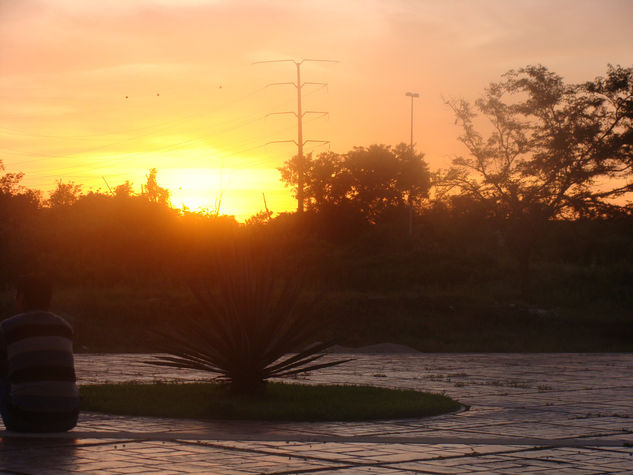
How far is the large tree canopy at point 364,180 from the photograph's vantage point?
74750 millimetres

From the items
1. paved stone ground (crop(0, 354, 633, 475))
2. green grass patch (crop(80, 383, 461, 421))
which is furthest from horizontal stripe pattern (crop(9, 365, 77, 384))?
green grass patch (crop(80, 383, 461, 421))

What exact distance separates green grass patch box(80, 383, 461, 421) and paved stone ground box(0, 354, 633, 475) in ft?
1.46

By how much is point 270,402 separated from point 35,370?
13.0 feet

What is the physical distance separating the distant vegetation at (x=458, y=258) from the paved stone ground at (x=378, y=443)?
66.8 feet

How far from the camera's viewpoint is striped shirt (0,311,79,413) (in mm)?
8797

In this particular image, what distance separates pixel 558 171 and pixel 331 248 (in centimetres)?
2161

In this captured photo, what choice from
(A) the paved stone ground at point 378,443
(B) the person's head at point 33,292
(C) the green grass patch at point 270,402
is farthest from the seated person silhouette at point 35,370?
(C) the green grass patch at point 270,402

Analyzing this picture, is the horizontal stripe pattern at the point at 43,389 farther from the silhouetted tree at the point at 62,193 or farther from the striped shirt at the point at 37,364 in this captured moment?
the silhouetted tree at the point at 62,193

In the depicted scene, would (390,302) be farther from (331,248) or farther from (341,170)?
(341,170)

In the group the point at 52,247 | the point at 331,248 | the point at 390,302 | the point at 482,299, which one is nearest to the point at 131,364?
the point at 390,302

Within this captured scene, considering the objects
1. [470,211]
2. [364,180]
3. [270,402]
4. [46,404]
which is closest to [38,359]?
[46,404]

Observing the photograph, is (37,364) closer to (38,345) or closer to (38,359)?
(38,359)

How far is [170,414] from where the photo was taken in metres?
11.1

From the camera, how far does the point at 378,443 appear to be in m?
8.96
